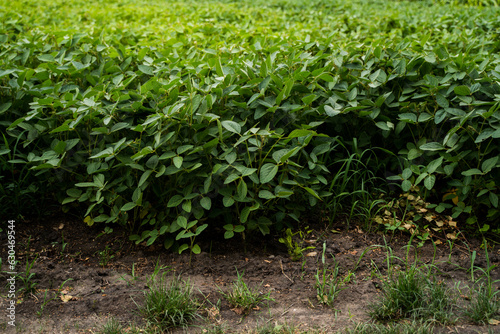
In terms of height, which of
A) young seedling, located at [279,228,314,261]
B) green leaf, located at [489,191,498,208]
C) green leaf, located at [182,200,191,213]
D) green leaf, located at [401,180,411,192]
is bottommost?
young seedling, located at [279,228,314,261]

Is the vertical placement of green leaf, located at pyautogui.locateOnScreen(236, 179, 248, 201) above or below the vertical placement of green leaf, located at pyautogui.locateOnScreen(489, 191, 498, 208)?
above

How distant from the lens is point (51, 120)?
270 centimetres

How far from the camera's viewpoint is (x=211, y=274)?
2410 mm

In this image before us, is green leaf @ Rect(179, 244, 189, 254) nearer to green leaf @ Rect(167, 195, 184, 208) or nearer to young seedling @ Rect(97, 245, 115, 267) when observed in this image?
green leaf @ Rect(167, 195, 184, 208)

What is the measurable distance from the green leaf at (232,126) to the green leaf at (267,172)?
0.23 metres

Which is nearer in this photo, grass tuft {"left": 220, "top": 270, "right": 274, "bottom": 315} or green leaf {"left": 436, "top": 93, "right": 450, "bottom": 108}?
grass tuft {"left": 220, "top": 270, "right": 274, "bottom": 315}

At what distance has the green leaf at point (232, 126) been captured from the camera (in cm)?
236

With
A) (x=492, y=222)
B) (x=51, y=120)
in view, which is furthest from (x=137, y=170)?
(x=492, y=222)

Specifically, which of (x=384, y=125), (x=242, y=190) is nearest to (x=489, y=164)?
(x=384, y=125)

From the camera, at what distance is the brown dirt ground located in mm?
2068

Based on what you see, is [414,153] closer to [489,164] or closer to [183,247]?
[489,164]

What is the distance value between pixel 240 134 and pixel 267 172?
243mm

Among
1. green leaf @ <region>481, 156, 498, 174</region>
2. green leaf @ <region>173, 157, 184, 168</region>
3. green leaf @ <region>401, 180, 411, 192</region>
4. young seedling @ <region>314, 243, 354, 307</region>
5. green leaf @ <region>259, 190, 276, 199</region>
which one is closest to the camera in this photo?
young seedling @ <region>314, 243, 354, 307</region>

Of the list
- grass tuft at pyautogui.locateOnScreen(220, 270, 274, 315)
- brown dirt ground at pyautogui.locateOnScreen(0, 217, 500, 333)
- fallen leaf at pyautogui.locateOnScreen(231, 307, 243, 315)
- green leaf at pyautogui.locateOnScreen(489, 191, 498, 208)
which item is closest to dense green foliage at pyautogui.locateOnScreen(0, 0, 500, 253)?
green leaf at pyautogui.locateOnScreen(489, 191, 498, 208)
